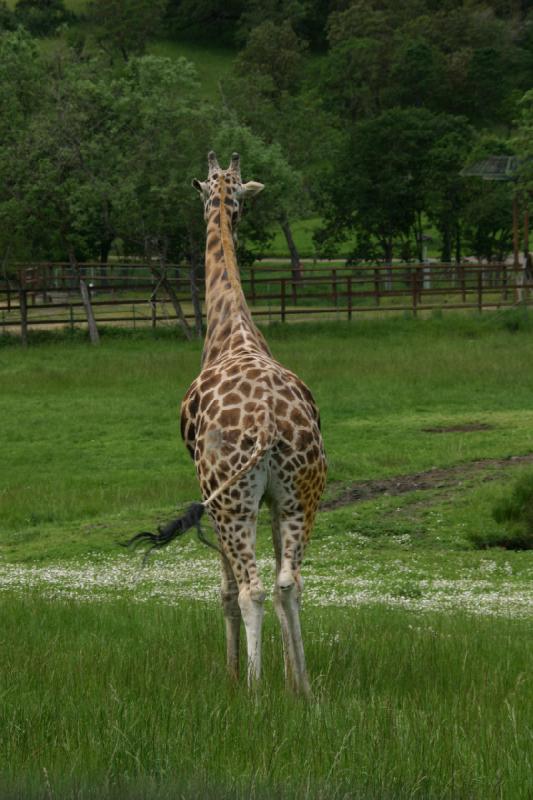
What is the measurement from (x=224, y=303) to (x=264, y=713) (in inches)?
162

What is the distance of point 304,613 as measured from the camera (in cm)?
1138

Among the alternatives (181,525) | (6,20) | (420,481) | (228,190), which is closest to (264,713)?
(181,525)

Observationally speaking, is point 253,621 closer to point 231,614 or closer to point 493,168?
point 231,614

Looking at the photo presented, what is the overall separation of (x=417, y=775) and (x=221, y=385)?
351cm

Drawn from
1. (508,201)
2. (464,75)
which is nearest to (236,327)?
(508,201)

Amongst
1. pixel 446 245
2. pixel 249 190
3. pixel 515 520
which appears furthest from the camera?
pixel 446 245

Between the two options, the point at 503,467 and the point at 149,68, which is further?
the point at 149,68

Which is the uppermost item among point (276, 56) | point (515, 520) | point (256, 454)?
point (276, 56)

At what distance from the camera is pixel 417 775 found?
5.57 m

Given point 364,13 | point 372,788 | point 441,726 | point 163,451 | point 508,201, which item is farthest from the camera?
point 364,13

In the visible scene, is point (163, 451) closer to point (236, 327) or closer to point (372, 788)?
point (236, 327)

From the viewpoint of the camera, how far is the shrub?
16.0 metres

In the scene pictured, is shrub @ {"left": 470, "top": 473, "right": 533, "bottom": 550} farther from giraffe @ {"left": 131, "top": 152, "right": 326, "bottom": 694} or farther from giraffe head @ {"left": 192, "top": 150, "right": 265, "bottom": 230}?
giraffe @ {"left": 131, "top": 152, "right": 326, "bottom": 694}

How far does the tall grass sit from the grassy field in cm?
2
